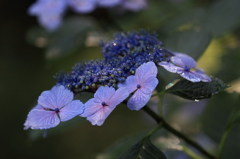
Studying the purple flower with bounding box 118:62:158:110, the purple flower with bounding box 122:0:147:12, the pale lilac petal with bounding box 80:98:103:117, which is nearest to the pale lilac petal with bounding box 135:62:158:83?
the purple flower with bounding box 118:62:158:110

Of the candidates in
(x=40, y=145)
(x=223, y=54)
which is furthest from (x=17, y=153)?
(x=223, y=54)

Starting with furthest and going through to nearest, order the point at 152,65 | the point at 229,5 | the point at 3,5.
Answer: the point at 3,5 → the point at 229,5 → the point at 152,65

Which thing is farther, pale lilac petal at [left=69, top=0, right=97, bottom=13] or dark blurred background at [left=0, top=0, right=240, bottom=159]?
pale lilac petal at [left=69, top=0, right=97, bottom=13]

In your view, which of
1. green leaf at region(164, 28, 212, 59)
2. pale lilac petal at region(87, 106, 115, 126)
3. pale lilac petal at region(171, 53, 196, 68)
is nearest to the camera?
pale lilac petal at region(87, 106, 115, 126)

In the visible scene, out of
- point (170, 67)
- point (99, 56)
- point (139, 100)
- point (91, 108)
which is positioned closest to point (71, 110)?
point (91, 108)

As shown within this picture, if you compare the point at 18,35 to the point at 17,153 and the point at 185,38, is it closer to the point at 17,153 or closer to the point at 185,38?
the point at 17,153

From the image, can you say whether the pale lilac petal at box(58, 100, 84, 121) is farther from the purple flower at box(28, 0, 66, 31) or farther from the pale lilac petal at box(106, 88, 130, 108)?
the purple flower at box(28, 0, 66, 31)
